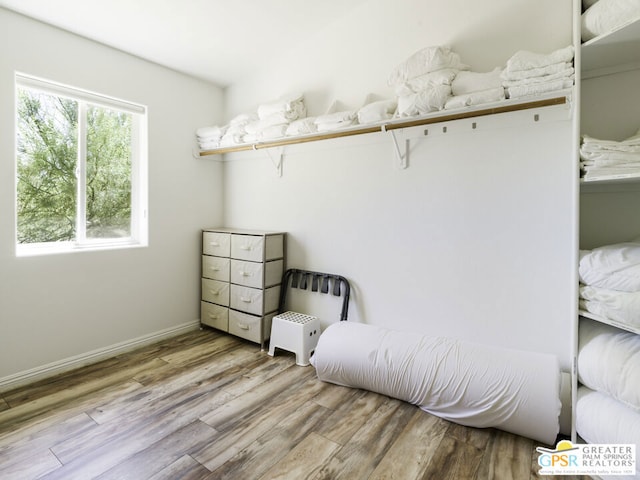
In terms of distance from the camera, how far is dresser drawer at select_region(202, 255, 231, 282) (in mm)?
2973

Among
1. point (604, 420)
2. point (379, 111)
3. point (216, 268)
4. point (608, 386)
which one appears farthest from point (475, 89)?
point (216, 268)

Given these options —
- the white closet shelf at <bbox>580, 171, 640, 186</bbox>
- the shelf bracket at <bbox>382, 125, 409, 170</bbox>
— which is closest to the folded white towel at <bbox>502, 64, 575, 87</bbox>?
the white closet shelf at <bbox>580, 171, 640, 186</bbox>

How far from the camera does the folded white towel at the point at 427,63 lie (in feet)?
6.51

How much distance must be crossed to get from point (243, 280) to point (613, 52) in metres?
2.71

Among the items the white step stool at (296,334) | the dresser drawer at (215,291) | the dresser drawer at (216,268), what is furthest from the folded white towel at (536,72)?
the dresser drawer at (215,291)

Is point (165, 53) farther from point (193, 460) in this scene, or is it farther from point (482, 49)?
point (193, 460)

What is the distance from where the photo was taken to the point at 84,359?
2467 millimetres

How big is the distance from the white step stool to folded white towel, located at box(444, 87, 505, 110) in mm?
1800

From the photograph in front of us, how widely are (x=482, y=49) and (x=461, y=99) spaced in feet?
1.49

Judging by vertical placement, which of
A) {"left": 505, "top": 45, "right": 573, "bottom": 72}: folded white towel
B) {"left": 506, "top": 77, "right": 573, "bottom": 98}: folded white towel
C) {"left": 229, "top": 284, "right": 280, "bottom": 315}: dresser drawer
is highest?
{"left": 505, "top": 45, "right": 573, "bottom": 72}: folded white towel

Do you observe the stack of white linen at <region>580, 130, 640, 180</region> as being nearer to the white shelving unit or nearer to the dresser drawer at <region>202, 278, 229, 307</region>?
the white shelving unit

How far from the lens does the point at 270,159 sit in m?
3.00

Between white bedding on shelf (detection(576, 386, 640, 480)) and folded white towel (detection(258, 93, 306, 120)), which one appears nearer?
white bedding on shelf (detection(576, 386, 640, 480))

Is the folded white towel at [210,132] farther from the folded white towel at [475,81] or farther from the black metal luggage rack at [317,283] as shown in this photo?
the folded white towel at [475,81]
